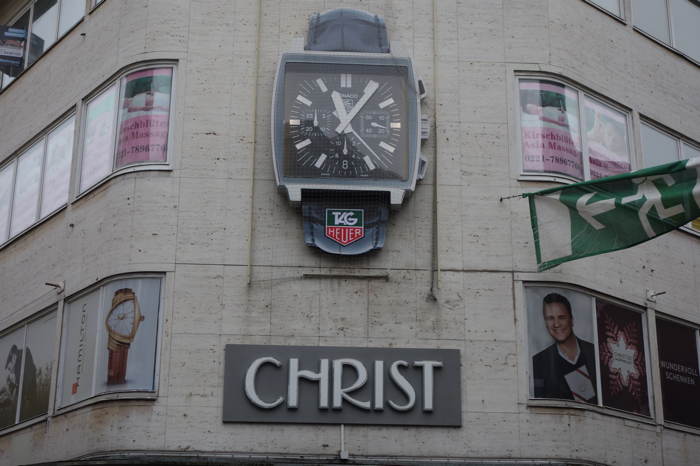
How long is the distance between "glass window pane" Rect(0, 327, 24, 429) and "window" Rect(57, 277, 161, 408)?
191 cm

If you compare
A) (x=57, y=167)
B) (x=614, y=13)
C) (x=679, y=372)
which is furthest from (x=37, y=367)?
(x=614, y=13)

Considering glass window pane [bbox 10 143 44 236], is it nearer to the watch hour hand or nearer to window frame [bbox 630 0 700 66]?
the watch hour hand

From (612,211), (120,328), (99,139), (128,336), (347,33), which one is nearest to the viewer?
(612,211)

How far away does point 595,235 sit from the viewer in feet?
60.3

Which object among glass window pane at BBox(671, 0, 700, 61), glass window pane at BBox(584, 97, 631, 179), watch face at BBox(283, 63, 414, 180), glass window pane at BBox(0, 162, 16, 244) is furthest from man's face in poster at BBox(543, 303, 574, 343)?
glass window pane at BBox(0, 162, 16, 244)

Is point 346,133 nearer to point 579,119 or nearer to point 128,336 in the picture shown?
point 579,119

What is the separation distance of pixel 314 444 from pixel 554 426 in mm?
3453

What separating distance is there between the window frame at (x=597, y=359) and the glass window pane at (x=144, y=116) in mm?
5968

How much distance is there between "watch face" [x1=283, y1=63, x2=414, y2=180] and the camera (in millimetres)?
19562

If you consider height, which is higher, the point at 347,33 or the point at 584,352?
the point at 347,33

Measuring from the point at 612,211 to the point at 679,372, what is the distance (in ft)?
13.7

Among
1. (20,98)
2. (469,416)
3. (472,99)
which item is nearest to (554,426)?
(469,416)

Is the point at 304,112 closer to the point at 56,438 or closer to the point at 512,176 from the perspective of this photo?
the point at 512,176

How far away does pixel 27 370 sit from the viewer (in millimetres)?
21469
